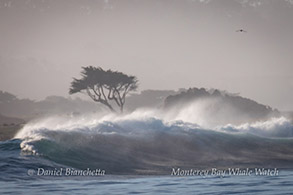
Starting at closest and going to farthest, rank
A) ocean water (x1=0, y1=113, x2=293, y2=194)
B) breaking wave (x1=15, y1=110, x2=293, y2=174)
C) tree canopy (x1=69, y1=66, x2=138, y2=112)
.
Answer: ocean water (x1=0, y1=113, x2=293, y2=194), breaking wave (x1=15, y1=110, x2=293, y2=174), tree canopy (x1=69, y1=66, x2=138, y2=112)

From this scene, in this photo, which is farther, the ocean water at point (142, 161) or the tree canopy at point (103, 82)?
the tree canopy at point (103, 82)

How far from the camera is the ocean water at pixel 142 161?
424 inches

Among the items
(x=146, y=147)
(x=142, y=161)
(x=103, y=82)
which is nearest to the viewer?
(x=142, y=161)

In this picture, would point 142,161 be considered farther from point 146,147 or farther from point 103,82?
point 103,82

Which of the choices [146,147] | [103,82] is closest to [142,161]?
[146,147]

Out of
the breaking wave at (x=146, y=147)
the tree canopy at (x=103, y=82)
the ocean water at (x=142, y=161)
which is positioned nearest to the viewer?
the ocean water at (x=142, y=161)

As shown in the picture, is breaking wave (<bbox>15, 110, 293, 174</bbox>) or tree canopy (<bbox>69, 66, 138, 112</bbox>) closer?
breaking wave (<bbox>15, 110, 293, 174</bbox>)

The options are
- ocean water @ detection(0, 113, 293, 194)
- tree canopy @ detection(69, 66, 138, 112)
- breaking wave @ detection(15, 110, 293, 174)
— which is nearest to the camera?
ocean water @ detection(0, 113, 293, 194)

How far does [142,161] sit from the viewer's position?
17.4 meters

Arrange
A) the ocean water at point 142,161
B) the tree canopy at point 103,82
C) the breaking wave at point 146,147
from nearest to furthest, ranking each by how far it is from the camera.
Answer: the ocean water at point 142,161 < the breaking wave at point 146,147 < the tree canopy at point 103,82

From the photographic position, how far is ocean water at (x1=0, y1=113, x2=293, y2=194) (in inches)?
424

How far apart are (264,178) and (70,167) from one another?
699cm

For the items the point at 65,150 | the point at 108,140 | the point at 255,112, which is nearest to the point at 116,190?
the point at 65,150

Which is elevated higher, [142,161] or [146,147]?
[146,147]
